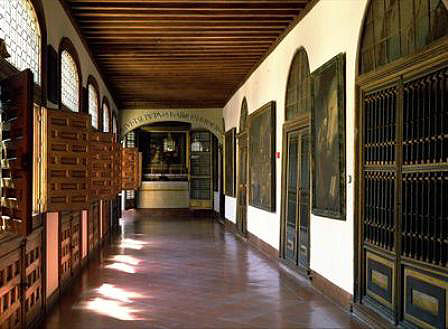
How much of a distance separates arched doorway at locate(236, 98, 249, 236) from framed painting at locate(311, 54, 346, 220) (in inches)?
228

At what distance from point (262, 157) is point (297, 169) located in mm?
2385

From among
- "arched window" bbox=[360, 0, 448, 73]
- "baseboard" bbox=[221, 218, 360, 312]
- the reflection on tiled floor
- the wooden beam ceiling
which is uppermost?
the wooden beam ceiling

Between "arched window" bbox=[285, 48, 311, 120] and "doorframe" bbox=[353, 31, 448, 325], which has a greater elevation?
"arched window" bbox=[285, 48, 311, 120]

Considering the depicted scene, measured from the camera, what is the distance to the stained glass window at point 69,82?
793 centimetres

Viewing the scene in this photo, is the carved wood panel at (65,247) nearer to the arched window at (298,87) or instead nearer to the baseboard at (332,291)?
the baseboard at (332,291)

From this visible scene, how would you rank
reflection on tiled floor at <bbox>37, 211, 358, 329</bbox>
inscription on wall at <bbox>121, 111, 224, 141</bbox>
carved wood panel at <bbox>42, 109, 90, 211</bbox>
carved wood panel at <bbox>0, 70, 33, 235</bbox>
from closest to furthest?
carved wood panel at <bbox>0, 70, 33, 235</bbox> → reflection on tiled floor at <bbox>37, 211, 358, 329</bbox> → carved wood panel at <bbox>42, 109, 90, 211</bbox> → inscription on wall at <bbox>121, 111, 224, 141</bbox>

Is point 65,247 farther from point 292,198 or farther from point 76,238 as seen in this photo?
point 292,198

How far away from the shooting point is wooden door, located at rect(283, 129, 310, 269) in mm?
7700

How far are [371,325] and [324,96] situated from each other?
109 inches

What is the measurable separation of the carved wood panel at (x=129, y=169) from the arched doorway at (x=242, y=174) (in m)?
3.45

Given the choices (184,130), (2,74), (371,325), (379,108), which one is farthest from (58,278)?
(184,130)

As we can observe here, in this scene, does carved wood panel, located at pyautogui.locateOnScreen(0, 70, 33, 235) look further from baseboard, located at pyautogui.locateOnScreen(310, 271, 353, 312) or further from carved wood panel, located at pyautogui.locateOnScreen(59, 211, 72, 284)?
baseboard, located at pyautogui.locateOnScreen(310, 271, 353, 312)

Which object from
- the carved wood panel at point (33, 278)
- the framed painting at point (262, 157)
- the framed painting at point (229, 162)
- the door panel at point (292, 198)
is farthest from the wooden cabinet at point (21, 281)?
the framed painting at point (229, 162)

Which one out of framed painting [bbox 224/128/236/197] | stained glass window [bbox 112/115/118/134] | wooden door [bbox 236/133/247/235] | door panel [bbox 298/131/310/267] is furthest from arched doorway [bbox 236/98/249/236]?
door panel [bbox 298/131/310/267]
